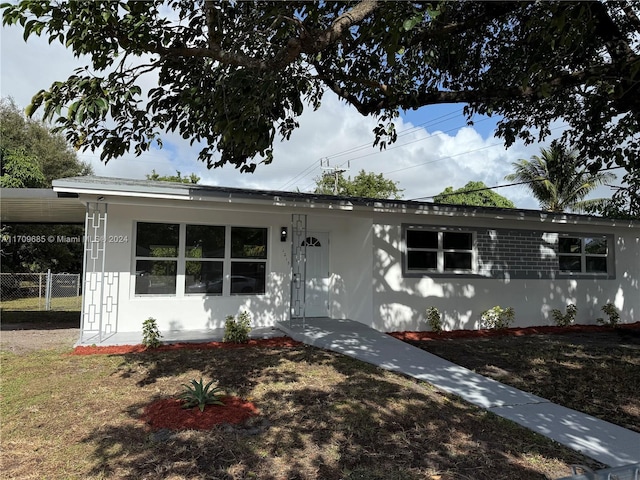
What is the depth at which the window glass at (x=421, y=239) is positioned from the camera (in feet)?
34.1

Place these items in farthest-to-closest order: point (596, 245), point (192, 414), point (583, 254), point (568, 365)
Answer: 1. point (596, 245)
2. point (583, 254)
3. point (568, 365)
4. point (192, 414)

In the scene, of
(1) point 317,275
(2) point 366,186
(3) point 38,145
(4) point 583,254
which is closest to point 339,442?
(1) point 317,275

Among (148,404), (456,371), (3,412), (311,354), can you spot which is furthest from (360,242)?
(3,412)

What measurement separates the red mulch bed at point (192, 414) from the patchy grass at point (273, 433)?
0.46ft

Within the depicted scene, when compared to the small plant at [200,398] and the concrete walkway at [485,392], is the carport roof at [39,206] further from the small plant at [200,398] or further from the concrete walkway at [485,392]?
the concrete walkway at [485,392]

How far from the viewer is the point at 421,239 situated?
34.5 feet

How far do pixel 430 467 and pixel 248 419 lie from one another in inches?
77.1

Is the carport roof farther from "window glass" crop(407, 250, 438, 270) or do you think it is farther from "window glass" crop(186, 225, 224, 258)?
"window glass" crop(407, 250, 438, 270)

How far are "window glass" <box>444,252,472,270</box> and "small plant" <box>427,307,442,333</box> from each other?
1188 mm

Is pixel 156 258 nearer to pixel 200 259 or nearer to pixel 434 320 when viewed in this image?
pixel 200 259

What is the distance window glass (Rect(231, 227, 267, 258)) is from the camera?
1002 centimetres

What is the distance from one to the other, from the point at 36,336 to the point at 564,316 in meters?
13.0

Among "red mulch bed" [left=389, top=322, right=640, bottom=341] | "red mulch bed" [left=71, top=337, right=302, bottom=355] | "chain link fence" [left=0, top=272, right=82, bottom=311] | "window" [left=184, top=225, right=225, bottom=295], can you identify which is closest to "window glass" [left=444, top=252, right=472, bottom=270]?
"red mulch bed" [left=389, top=322, right=640, bottom=341]

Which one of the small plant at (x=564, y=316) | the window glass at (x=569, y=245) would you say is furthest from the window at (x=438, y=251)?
the window glass at (x=569, y=245)
